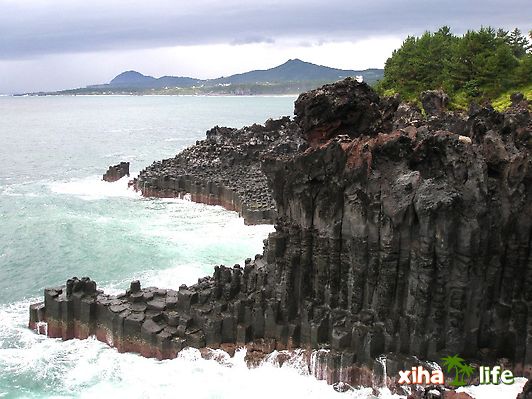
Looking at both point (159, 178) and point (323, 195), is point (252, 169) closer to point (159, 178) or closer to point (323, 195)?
point (159, 178)

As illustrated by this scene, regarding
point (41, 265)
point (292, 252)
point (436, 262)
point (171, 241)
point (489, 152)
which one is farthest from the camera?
point (171, 241)

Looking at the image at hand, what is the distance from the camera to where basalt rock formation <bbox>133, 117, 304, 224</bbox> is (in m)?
47.5

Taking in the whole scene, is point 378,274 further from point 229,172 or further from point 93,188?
point 93,188

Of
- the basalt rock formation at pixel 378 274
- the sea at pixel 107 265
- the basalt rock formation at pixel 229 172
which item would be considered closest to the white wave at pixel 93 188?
the sea at pixel 107 265

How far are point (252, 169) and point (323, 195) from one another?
3601 cm

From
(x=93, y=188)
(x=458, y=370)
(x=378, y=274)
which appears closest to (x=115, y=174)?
(x=93, y=188)

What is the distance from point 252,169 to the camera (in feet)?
187

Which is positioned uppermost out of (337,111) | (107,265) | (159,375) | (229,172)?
(337,111)

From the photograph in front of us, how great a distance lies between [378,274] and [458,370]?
3948 millimetres

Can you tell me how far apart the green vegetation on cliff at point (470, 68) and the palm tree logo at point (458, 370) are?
41.4 meters

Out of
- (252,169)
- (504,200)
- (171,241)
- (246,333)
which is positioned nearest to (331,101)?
(504,200)

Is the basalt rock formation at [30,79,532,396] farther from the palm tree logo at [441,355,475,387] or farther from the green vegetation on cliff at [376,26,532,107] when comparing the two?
the green vegetation on cliff at [376,26,532,107]

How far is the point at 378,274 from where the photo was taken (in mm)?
20078

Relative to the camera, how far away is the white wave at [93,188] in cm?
5777
